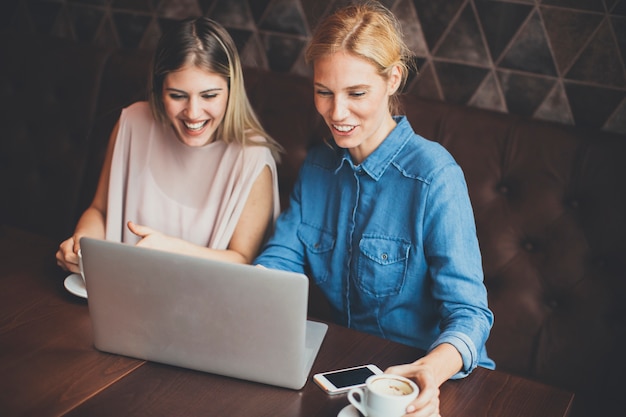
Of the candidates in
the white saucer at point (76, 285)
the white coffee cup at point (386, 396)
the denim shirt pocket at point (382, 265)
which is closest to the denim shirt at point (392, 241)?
the denim shirt pocket at point (382, 265)

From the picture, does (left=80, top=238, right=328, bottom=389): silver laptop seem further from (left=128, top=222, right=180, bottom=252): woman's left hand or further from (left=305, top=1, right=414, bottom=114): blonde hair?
(left=305, top=1, right=414, bottom=114): blonde hair

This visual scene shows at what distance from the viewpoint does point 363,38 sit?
132cm

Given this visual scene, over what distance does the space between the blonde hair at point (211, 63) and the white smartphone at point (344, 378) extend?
766 mm

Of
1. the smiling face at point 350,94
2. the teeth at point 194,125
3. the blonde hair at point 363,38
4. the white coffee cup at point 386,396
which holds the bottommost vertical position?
the white coffee cup at point 386,396

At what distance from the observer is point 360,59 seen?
131 centimetres

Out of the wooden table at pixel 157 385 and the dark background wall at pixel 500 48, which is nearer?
the wooden table at pixel 157 385

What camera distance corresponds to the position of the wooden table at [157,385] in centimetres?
97

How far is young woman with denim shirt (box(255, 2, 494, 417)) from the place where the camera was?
4.21 ft

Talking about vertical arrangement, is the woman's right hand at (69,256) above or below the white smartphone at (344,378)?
above

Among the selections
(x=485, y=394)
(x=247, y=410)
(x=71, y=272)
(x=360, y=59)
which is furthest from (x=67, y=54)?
(x=485, y=394)

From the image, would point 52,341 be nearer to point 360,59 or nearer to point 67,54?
point 360,59

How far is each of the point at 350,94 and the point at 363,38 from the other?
0.37ft

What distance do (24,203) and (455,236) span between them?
5.22 feet

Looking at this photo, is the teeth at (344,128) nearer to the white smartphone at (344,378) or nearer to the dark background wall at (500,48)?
the white smartphone at (344,378)
